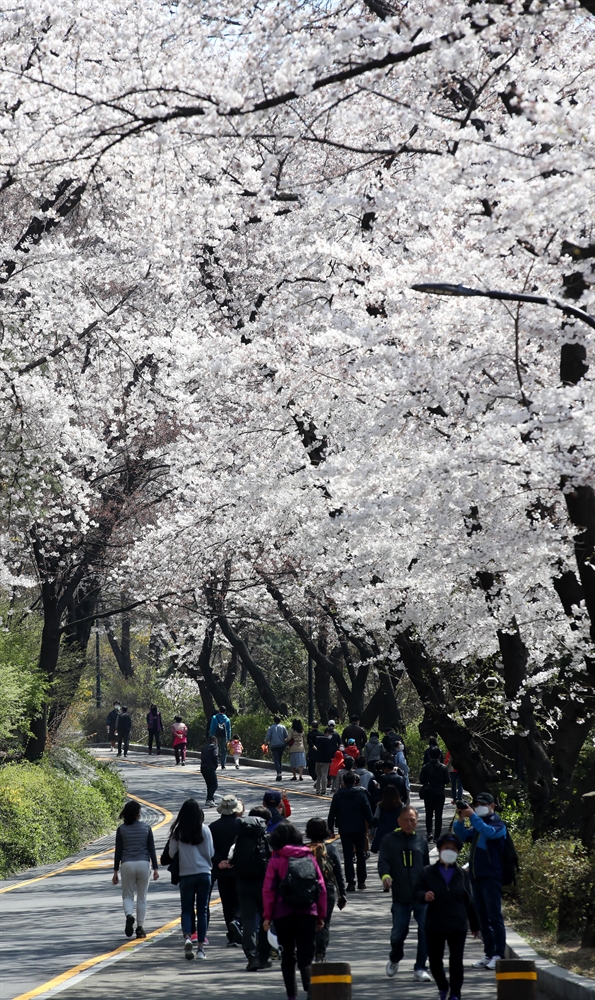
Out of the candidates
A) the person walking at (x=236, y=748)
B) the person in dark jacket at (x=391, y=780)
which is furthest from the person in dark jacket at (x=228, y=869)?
the person walking at (x=236, y=748)

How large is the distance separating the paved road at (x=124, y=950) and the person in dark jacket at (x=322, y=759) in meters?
9.28

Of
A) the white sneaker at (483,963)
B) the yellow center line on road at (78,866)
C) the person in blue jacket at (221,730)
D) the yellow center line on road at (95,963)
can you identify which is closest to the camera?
the yellow center line on road at (95,963)

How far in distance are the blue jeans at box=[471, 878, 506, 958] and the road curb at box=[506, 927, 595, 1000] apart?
17cm

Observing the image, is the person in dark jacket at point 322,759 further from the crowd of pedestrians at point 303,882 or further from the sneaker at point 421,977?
the sneaker at point 421,977

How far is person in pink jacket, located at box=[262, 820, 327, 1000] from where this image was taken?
934 centimetres

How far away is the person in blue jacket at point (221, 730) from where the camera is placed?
34875 millimetres

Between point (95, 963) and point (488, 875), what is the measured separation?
3.95 m

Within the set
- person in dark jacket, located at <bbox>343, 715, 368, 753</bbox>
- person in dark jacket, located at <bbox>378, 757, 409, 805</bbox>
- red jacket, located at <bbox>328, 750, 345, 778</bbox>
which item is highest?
person in dark jacket, located at <bbox>343, 715, 368, 753</bbox>

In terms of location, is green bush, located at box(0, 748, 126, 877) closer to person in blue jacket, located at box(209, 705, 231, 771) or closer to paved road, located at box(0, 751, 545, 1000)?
paved road, located at box(0, 751, 545, 1000)

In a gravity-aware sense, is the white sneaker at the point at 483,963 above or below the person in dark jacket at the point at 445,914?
below

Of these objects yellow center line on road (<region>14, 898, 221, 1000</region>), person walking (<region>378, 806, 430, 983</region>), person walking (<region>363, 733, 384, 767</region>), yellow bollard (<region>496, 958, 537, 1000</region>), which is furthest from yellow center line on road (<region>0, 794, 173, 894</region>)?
yellow bollard (<region>496, 958, 537, 1000</region>)

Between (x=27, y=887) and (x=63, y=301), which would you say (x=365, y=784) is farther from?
(x=63, y=301)

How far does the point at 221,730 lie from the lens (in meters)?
36.5

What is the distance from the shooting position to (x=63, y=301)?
705 inches
